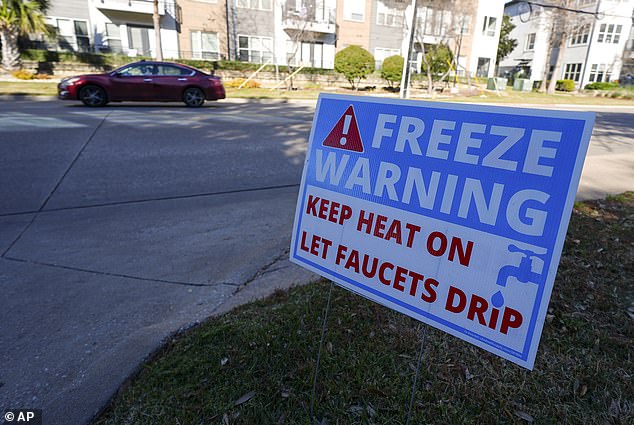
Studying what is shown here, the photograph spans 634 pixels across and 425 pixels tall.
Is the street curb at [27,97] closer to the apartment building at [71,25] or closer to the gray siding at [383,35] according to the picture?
the apartment building at [71,25]

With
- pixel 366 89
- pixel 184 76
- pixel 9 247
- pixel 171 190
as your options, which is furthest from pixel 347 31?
pixel 9 247

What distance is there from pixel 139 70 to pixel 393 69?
19782mm

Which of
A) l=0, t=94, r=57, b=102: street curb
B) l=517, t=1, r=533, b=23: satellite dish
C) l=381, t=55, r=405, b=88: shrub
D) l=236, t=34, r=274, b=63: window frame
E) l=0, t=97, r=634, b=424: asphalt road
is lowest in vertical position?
l=0, t=97, r=634, b=424: asphalt road

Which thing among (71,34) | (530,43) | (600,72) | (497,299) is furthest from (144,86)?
(530,43)

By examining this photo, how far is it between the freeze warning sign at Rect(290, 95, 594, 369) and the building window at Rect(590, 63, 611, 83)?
51.4 metres

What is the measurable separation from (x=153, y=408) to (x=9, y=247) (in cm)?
303

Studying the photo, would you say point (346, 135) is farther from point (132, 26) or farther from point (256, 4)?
point (256, 4)

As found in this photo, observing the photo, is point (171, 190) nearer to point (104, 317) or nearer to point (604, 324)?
point (104, 317)

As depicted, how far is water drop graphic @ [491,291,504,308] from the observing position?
1499 mm

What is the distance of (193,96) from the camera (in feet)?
50.1

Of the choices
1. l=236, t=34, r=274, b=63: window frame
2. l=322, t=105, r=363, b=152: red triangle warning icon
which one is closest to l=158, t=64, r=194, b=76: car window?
l=322, t=105, r=363, b=152: red triangle warning icon

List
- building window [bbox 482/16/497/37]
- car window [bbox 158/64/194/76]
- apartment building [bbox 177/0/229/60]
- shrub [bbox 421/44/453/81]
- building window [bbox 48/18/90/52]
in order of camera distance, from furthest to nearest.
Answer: building window [bbox 482/16/497/37]
shrub [bbox 421/44/453/81]
apartment building [bbox 177/0/229/60]
building window [bbox 48/18/90/52]
car window [bbox 158/64/194/76]

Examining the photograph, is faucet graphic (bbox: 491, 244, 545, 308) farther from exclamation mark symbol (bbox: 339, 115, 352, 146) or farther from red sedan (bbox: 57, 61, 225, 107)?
red sedan (bbox: 57, 61, 225, 107)

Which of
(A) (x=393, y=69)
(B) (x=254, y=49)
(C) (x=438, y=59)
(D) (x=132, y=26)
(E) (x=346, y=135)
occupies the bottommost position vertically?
(E) (x=346, y=135)
